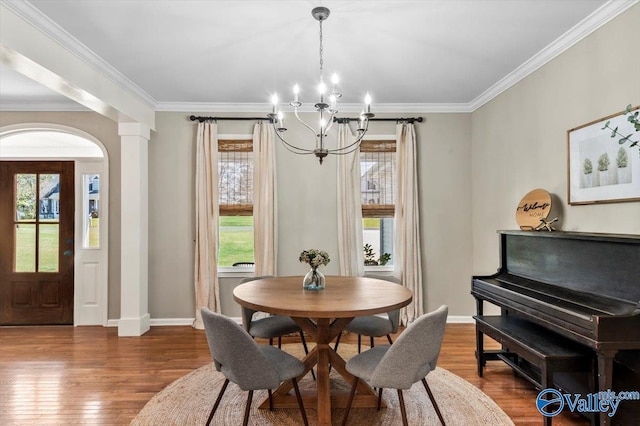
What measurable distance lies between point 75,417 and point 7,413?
0.51 meters

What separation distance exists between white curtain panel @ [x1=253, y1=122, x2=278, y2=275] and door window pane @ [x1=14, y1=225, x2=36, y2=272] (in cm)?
286

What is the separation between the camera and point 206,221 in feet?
14.9

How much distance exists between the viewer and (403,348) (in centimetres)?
199

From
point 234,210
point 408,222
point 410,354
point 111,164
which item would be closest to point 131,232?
point 111,164

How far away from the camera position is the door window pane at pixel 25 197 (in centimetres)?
472

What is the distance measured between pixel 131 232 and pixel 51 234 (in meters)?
1.34

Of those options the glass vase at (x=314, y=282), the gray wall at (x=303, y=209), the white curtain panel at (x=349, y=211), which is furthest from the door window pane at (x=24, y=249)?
the glass vase at (x=314, y=282)

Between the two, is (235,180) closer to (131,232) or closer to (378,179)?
(131,232)

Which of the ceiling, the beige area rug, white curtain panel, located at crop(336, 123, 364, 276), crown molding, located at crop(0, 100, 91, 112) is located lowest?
the beige area rug

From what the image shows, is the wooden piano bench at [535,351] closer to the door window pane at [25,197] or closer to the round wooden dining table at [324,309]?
the round wooden dining table at [324,309]

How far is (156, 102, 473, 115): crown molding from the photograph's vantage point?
4594mm

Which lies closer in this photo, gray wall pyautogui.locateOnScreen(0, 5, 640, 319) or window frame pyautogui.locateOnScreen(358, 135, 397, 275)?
gray wall pyautogui.locateOnScreen(0, 5, 640, 319)

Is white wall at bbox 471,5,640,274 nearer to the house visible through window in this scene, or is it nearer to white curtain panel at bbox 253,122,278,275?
white curtain panel at bbox 253,122,278,275

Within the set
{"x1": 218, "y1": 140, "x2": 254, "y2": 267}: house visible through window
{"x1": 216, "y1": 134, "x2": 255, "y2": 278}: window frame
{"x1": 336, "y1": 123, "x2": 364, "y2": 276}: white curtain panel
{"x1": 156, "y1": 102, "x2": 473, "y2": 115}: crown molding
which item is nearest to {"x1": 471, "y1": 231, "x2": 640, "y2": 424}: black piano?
{"x1": 336, "y1": 123, "x2": 364, "y2": 276}: white curtain panel
